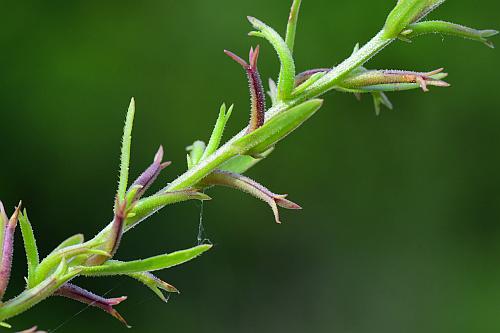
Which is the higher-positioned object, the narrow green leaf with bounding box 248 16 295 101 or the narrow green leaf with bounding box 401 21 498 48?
the narrow green leaf with bounding box 401 21 498 48

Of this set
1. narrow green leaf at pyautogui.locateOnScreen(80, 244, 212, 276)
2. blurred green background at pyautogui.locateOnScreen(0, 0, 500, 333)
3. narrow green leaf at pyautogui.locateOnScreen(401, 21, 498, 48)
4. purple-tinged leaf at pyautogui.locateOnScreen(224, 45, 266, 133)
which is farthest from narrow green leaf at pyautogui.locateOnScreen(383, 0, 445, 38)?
blurred green background at pyautogui.locateOnScreen(0, 0, 500, 333)

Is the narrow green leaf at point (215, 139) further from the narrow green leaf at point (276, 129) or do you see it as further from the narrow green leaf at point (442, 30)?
the narrow green leaf at point (442, 30)

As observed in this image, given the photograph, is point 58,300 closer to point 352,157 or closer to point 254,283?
point 254,283

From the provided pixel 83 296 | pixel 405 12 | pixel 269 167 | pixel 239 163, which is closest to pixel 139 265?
pixel 83 296

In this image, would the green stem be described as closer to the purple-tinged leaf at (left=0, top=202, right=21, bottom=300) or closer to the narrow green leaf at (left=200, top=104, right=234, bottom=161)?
the narrow green leaf at (left=200, top=104, right=234, bottom=161)

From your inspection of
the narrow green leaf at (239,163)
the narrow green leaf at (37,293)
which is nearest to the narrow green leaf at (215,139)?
the narrow green leaf at (239,163)

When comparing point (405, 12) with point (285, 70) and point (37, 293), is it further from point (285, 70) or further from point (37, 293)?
point (37, 293)
